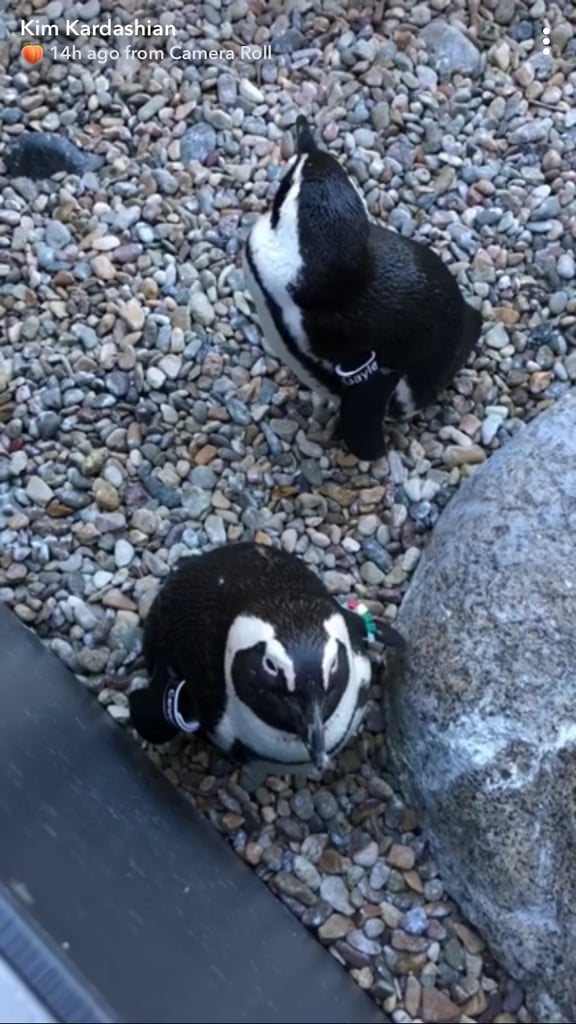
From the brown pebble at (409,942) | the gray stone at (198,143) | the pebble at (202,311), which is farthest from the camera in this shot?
the gray stone at (198,143)

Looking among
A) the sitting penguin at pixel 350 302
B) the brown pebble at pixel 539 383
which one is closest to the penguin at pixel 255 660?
the sitting penguin at pixel 350 302

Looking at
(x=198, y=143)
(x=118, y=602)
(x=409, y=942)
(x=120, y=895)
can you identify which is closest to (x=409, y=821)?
(x=409, y=942)

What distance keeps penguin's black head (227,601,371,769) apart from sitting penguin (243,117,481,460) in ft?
1.61

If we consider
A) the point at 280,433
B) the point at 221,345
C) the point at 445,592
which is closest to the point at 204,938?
the point at 445,592

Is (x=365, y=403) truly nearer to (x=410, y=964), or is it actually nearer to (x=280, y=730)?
(x=280, y=730)

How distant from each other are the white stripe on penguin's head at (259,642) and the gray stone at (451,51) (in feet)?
4.61

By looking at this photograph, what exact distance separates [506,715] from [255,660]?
1.23ft

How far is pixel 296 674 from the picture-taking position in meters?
1.71

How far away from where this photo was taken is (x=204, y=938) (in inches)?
70.4

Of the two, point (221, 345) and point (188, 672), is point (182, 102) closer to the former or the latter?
point (221, 345)

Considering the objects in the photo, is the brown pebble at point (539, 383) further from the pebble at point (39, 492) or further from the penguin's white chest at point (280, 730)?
the pebble at point (39, 492)

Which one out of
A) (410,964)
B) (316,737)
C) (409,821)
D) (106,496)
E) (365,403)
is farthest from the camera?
(106,496)

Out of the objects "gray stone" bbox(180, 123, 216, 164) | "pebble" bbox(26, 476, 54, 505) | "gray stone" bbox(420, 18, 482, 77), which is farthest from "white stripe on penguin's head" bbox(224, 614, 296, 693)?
"gray stone" bbox(420, 18, 482, 77)

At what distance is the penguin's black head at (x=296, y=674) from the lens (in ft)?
5.62
